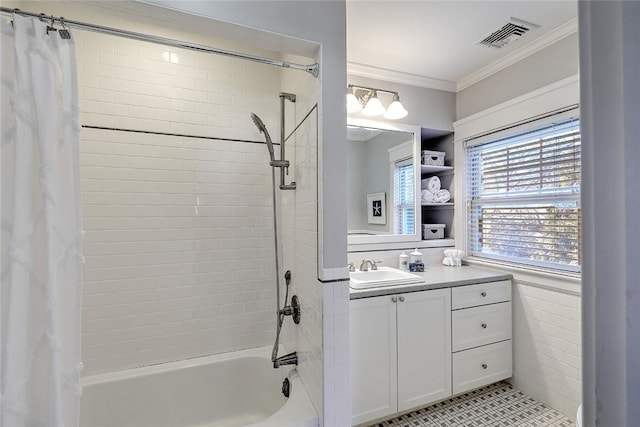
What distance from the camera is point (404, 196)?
2.43 m

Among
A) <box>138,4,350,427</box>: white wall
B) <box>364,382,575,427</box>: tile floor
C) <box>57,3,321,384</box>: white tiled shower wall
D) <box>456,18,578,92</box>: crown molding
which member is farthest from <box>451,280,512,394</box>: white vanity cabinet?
<box>456,18,578,92</box>: crown molding

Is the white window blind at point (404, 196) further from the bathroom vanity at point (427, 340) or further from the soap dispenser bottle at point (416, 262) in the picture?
the bathroom vanity at point (427, 340)

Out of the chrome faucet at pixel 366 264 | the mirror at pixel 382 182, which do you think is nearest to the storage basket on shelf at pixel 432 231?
the mirror at pixel 382 182

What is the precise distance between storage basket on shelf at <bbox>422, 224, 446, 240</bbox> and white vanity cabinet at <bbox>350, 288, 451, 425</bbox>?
2.28 ft

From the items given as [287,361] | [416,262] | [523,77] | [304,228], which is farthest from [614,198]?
[523,77]

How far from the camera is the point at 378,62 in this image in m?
2.20

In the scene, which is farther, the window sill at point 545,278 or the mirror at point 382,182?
the mirror at point 382,182

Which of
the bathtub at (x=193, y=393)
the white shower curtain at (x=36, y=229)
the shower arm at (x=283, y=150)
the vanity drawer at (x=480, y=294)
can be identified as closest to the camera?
the white shower curtain at (x=36, y=229)

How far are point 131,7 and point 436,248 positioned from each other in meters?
2.46

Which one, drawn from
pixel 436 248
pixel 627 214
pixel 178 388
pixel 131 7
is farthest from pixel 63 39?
pixel 436 248

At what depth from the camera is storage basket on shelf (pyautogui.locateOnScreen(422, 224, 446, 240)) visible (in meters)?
2.54

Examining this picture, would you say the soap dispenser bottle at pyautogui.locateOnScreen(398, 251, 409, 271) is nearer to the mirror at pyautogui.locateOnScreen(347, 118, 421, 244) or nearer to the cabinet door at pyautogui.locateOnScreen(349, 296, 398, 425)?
the mirror at pyautogui.locateOnScreen(347, 118, 421, 244)

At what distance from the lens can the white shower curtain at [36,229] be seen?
895mm

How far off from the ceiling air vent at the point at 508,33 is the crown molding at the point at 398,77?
0.52 meters
